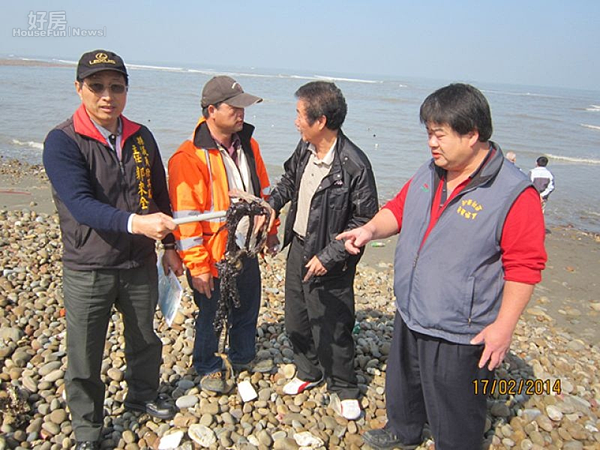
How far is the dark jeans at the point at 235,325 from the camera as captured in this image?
150 inches

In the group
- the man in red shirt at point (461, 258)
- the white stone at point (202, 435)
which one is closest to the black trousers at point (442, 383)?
the man in red shirt at point (461, 258)

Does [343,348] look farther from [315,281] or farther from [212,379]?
[212,379]

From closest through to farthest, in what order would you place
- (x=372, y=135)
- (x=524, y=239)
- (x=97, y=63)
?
(x=524, y=239) → (x=97, y=63) → (x=372, y=135)

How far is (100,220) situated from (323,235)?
63.5 inches

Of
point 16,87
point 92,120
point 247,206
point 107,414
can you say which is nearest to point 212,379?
point 107,414

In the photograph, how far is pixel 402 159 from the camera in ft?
60.1

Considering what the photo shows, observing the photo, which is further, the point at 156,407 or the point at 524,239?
the point at 156,407

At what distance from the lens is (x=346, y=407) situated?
12.6 feet

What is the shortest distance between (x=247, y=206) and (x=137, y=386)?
1.77 metres

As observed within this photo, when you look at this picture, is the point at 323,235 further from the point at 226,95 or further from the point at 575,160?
the point at 575,160

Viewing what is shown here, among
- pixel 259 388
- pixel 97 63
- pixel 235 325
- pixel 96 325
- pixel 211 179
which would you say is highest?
pixel 97 63

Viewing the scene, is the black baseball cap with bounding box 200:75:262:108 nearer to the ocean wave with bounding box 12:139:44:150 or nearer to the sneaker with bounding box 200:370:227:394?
the sneaker with bounding box 200:370:227:394

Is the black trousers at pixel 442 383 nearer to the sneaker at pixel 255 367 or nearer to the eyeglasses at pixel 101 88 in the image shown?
the sneaker at pixel 255 367
